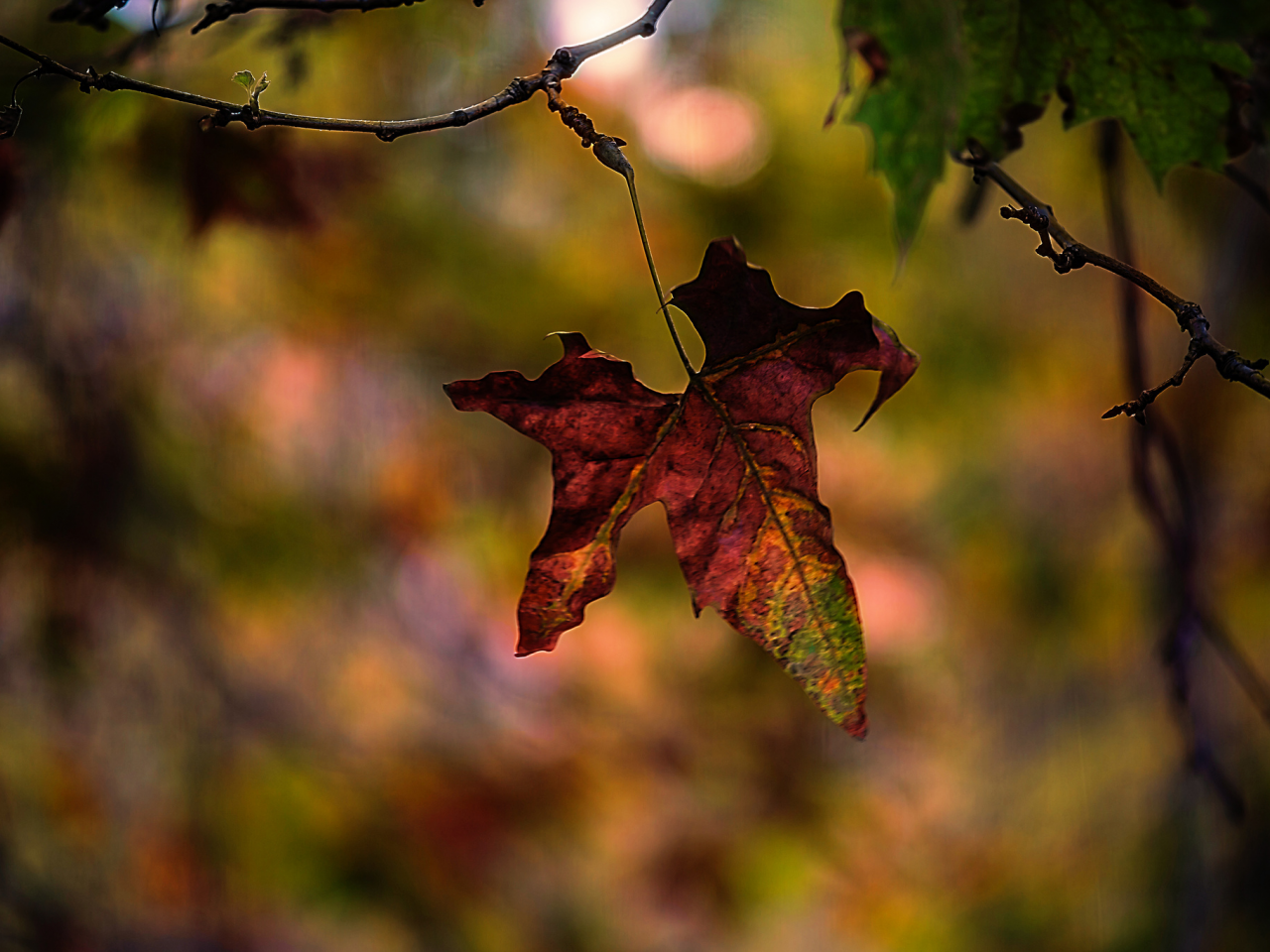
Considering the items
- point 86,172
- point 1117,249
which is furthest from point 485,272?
point 1117,249

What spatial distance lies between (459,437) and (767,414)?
1765 mm

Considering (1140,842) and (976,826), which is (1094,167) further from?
(976,826)

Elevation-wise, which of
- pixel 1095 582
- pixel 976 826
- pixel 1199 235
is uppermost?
pixel 1199 235

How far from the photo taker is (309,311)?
162 cm

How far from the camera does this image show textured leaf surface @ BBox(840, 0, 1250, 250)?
419mm

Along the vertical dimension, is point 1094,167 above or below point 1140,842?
above

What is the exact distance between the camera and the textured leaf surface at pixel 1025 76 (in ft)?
1.38

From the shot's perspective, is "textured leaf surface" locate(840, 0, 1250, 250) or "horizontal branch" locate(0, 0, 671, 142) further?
"textured leaf surface" locate(840, 0, 1250, 250)

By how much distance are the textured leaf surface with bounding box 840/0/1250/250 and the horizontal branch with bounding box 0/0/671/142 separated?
153 mm

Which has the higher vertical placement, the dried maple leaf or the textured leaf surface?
the textured leaf surface

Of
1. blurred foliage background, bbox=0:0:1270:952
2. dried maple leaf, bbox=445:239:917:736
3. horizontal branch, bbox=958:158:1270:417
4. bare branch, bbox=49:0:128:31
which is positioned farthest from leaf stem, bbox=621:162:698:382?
blurred foliage background, bbox=0:0:1270:952

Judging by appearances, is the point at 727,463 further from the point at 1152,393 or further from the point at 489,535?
the point at 489,535

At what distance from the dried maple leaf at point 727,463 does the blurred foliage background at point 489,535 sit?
553mm

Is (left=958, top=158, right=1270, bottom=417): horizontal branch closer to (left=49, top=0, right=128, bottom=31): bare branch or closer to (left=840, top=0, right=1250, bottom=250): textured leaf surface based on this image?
(left=840, top=0, right=1250, bottom=250): textured leaf surface
